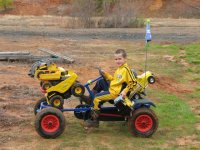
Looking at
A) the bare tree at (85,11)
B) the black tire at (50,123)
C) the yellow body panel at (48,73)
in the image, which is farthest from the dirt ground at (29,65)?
the bare tree at (85,11)

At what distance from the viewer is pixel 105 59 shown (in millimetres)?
16766

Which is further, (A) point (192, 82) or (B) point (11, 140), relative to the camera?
(A) point (192, 82)

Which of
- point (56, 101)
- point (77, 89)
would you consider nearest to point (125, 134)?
point (77, 89)

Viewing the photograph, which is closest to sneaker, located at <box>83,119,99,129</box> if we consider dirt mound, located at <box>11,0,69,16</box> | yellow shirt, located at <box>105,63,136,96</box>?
yellow shirt, located at <box>105,63,136,96</box>

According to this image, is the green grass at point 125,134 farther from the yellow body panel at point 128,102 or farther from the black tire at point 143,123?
the yellow body panel at point 128,102

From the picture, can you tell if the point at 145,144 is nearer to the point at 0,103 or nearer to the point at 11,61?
the point at 0,103

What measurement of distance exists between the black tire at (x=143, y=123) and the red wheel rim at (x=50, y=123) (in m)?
1.22

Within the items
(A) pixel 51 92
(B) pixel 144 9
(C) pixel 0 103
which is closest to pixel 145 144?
(A) pixel 51 92

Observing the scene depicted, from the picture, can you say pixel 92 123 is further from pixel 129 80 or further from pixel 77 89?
pixel 129 80

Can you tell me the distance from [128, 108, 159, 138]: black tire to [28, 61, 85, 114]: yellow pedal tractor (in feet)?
3.23

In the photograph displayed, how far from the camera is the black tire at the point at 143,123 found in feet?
24.9

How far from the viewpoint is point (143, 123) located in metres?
7.63

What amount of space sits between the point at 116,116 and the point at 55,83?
1.19 meters

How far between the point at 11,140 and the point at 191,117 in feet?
11.7
